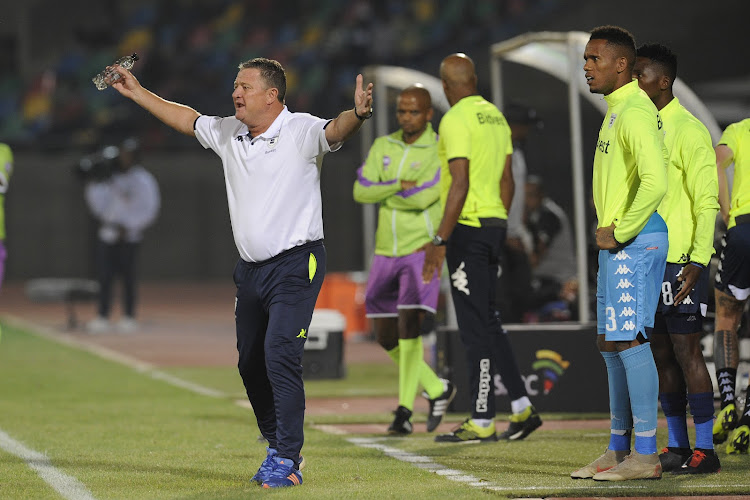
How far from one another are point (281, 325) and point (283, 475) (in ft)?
2.34

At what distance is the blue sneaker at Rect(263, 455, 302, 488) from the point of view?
251 inches

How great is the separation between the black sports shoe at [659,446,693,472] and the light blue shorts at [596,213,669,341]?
32.6 inches

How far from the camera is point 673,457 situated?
6.88 metres

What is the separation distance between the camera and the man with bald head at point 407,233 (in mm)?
8828

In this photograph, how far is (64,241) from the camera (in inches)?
1320

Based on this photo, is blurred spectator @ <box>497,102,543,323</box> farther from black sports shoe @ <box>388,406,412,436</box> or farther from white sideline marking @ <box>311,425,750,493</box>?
white sideline marking @ <box>311,425,750,493</box>

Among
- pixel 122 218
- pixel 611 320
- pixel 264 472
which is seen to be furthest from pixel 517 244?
pixel 122 218

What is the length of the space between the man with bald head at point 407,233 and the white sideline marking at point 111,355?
2.84 m

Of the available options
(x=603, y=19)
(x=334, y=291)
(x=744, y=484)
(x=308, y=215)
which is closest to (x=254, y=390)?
(x=308, y=215)

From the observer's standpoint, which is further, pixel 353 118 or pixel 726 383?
pixel 726 383

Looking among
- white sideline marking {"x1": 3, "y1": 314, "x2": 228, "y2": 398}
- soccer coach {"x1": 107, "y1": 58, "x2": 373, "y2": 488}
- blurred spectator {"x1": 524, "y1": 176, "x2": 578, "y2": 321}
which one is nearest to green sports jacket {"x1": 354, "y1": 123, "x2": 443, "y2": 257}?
soccer coach {"x1": 107, "y1": 58, "x2": 373, "y2": 488}

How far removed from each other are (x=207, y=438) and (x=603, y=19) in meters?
15.7

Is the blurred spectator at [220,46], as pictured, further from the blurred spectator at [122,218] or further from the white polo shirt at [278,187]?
the white polo shirt at [278,187]

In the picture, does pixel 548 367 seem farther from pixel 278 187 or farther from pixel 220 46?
pixel 220 46
